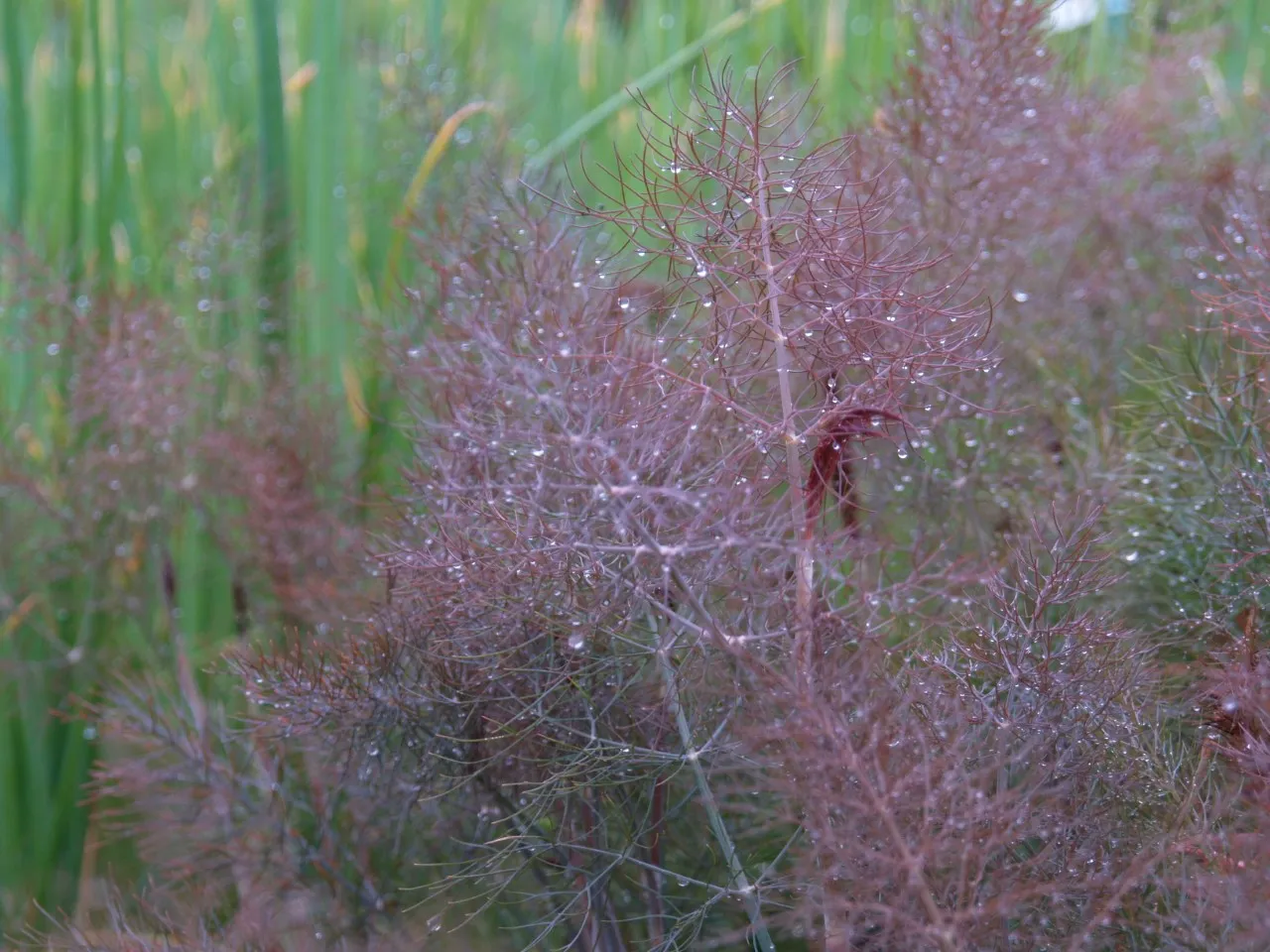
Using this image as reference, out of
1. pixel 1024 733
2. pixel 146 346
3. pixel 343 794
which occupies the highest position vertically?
pixel 146 346

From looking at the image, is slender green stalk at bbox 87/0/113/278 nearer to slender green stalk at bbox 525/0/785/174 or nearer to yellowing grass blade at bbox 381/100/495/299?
yellowing grass blade at bbox 381/100/495/299

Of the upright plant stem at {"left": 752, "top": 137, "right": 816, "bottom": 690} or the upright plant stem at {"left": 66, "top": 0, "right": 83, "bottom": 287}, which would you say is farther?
the upright plant stem at {"left": 66, "top": 0, "right": 83, "bottom": 287}

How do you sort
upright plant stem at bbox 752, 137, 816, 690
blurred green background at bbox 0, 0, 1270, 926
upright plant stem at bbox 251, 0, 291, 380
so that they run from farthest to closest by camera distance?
1. upright plant stem at bbox 251, 0, 291, 380
2. blurred green background at bbox 0, 0, 1270, 926
3. upright plant stem at bbox 752, 137, 816, 690

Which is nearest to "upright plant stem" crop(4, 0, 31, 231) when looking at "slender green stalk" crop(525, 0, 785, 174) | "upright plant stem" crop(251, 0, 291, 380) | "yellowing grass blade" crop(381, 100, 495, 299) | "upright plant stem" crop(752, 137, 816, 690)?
"upright plant stem" crop(251, 0, 291, 380)

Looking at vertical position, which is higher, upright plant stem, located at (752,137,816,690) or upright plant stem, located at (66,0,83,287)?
upright plant stem, located at (66,0,83,287)

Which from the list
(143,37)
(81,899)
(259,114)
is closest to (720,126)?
(259,114)

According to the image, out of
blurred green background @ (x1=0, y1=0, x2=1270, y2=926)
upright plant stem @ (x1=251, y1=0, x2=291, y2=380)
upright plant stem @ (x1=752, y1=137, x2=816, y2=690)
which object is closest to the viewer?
upright plant stem @ (x1=752, y1=137, x2=816, y2=690)

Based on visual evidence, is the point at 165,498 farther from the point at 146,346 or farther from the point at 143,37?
the point at 143,37
